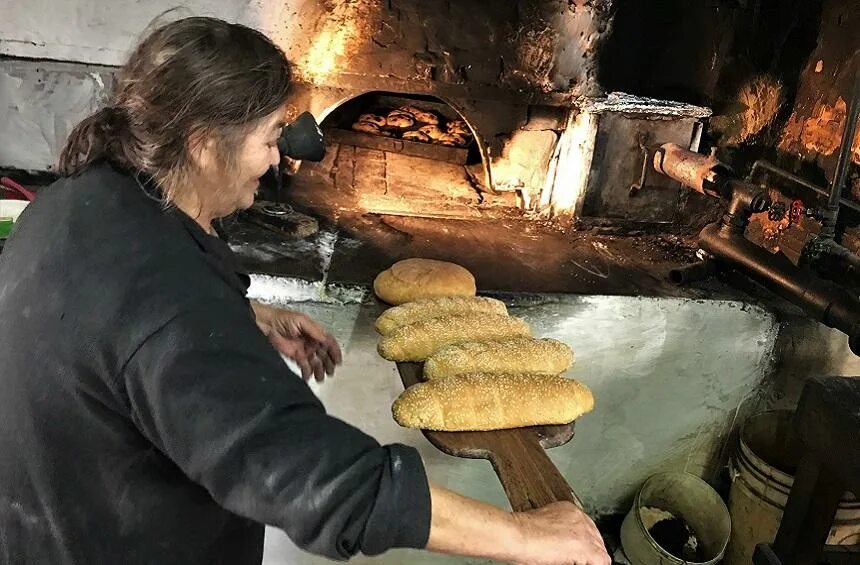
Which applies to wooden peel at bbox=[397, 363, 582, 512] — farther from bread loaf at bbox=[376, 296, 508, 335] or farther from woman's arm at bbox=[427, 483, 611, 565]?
bread loaf at bbox=[376, 296, 508, 335]

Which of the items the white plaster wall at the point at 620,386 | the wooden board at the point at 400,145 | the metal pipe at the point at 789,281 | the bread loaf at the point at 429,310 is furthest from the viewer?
the wooden board at the point at 400,145

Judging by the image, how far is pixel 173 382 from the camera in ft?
2.73

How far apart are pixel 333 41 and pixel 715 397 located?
6.13 ft

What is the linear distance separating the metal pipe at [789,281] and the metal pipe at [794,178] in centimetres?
33

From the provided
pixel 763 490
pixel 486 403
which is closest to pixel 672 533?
pixel 763 490

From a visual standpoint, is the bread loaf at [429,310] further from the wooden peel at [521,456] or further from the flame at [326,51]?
the flame at [326,51]

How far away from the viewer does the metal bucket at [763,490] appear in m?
2.51

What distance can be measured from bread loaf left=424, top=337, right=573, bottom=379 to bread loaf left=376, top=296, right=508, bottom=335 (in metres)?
0.16

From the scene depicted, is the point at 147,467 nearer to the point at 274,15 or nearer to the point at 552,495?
the point at 552,495

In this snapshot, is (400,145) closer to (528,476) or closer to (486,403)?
(486,403)

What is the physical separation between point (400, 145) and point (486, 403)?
228 centimetres

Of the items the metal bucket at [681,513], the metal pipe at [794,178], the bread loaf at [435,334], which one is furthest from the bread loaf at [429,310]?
the metal pipe at [794,178]

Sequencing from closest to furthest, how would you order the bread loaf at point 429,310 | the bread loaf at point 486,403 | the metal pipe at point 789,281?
the bread loaf at point 486,403
the bread loaf at point 429,310
the metal pipe at point 789,281

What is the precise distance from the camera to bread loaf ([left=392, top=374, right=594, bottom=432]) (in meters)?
1.39
